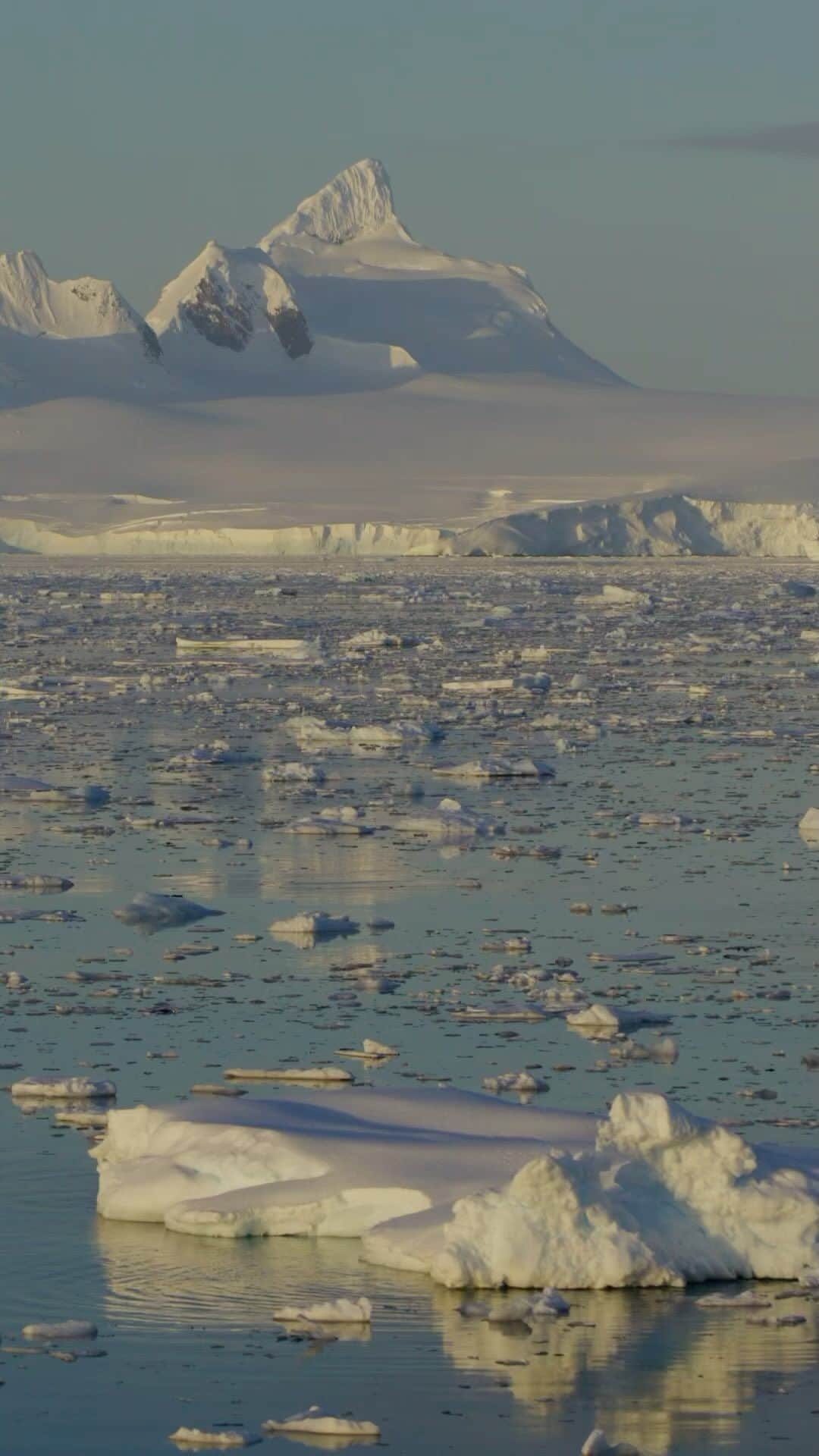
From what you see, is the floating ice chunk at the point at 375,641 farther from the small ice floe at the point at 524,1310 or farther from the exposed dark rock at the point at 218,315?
the exposed dark rock at the point at 218,315

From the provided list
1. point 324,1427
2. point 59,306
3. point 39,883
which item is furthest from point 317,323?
point 324,1427

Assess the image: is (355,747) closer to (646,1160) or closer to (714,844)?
(714,844)

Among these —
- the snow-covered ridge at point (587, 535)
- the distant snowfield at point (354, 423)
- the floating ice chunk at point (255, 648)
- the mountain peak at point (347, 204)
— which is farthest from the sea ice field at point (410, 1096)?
the mountain peak at point (347, 204)

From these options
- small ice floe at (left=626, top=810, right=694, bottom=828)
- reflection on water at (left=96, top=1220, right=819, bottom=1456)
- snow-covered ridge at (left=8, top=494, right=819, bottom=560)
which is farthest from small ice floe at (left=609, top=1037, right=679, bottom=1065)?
snow-covered ridge at (left=8, top=494, right=819, bottom=560)

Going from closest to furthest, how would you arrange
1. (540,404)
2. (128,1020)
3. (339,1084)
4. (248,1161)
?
(248,1161), (339,1084), (128,1020), (540,404)

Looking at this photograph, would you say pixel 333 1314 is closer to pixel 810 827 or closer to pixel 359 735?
pixel 810 827

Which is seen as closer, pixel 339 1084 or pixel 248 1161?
pixel 248 1161

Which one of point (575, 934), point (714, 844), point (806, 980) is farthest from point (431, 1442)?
point (714, 844)
